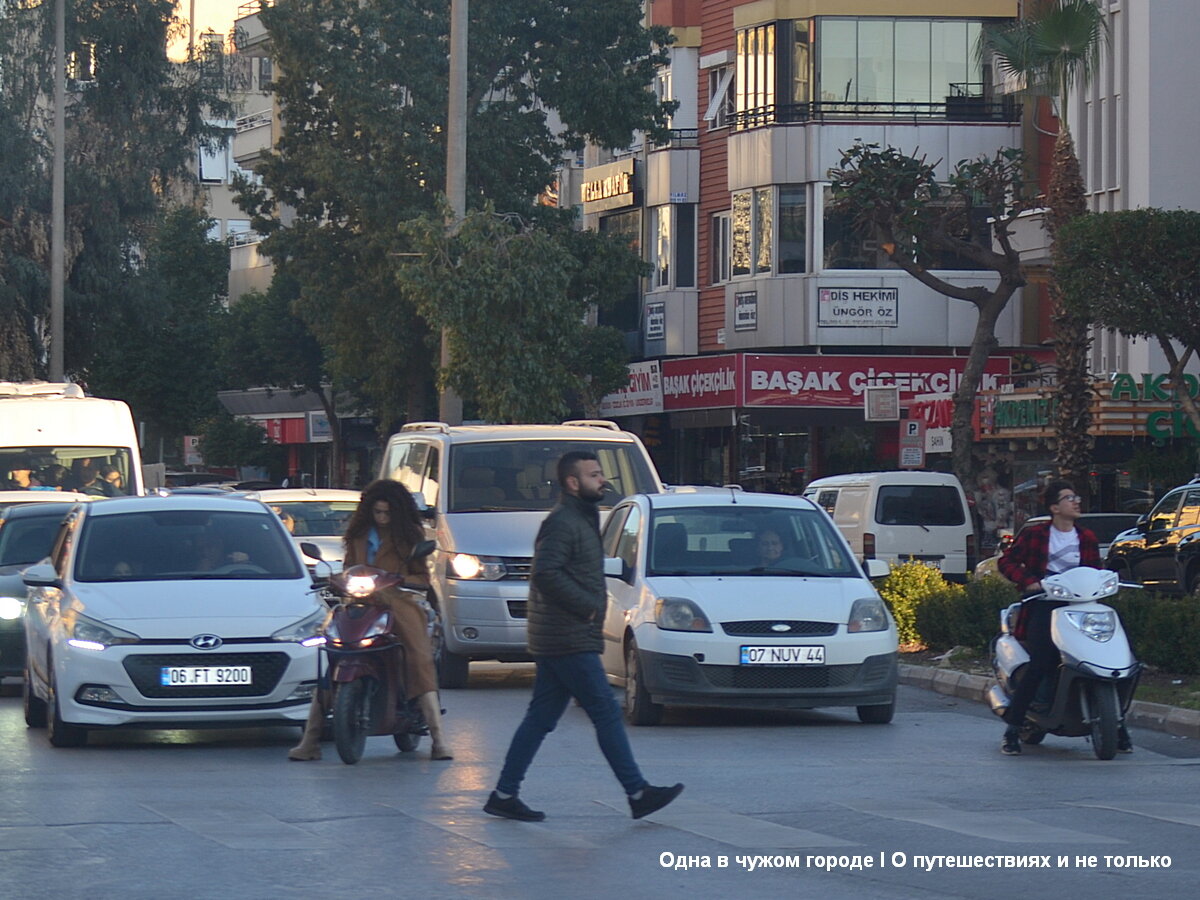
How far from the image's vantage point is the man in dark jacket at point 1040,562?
42.6ft

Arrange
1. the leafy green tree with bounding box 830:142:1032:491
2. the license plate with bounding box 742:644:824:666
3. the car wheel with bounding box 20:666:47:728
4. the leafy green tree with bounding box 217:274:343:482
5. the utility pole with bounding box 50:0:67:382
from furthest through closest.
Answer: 1. the leafy green tree with bounding box 217:274:343:482
2. the utility pole with bounding box 50:0:67:382
3. the leafy green tree with bounding box 830:142:1032:491
4. the car wheel with bounding box 20:666:47:728
5. the license plate with bounding box 742:644:824:666

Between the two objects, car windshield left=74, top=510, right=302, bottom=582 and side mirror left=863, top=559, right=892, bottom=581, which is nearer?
car windshield left=74, top=510, right=302, bottom=582

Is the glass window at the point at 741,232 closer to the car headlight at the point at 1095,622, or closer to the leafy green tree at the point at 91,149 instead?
the leafy green tree at the point at 91,149

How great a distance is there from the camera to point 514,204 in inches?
1769

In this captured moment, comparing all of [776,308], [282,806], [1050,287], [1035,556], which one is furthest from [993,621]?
[776,308]

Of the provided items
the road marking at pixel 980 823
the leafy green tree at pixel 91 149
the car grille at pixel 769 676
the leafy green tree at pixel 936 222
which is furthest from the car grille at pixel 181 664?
the leafy green tree at pixel 91 149

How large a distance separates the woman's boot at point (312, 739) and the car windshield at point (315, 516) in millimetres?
10594

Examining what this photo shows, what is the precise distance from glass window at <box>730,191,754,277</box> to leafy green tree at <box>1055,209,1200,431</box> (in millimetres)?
16511

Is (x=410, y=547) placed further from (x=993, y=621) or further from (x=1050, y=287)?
(x=1050, y=287)

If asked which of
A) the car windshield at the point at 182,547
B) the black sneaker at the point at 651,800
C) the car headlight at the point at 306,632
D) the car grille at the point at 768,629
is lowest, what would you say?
the black sneaker at the point at 651,800

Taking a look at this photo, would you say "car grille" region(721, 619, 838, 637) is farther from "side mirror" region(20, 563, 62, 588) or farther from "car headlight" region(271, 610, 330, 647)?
"side mirror" region(20, 563, 62, 588)

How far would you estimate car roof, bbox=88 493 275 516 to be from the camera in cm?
1440

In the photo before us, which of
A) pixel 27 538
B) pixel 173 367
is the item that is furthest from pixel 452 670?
pixel 173 367

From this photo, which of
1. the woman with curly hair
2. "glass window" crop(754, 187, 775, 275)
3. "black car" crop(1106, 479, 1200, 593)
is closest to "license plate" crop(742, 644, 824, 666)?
the woman with curly hair
